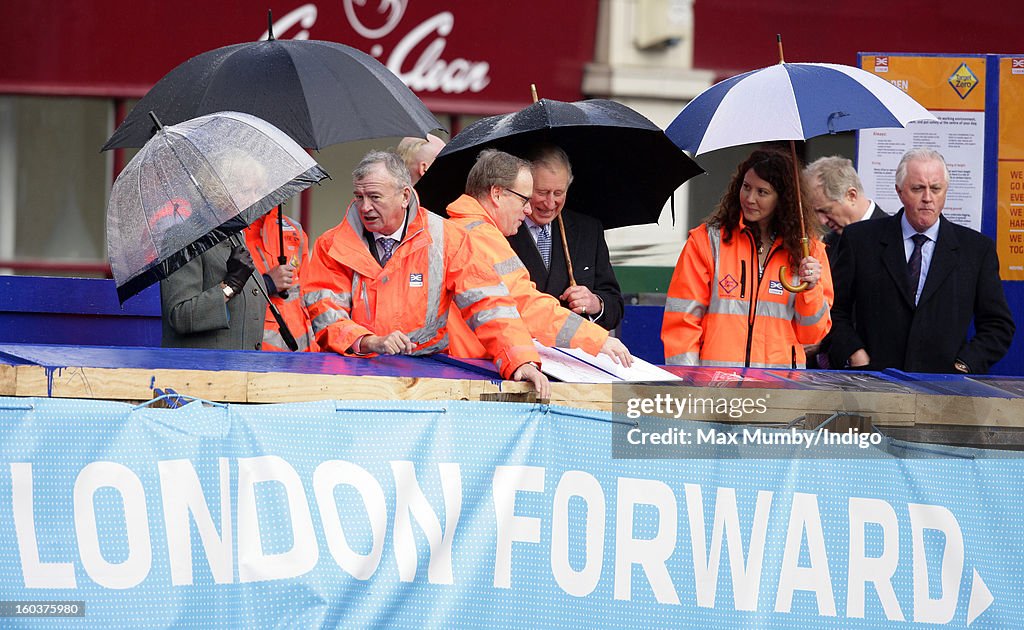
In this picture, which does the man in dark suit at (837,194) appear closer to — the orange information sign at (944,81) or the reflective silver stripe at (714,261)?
the orange information sign at (944,81)

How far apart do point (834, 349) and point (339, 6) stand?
5878mm

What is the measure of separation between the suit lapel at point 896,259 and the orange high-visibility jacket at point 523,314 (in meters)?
2.24

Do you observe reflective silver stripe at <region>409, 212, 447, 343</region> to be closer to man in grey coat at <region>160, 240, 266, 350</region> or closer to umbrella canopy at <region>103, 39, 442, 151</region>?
umbrella canopy at <region>103, 39, 442, 151</region>

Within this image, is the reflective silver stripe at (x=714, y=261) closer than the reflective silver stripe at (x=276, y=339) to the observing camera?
Yes

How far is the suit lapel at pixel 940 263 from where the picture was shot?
6.70m

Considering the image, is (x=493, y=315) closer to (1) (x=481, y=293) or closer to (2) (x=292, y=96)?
(1) (x=481, y=293)

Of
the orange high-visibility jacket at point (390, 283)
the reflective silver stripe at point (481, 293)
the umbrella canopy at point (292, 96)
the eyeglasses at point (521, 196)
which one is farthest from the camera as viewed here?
the umbrella canopy at point (292, 96)

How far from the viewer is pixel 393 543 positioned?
437 cm

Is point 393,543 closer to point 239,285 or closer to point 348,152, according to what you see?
point 239,285

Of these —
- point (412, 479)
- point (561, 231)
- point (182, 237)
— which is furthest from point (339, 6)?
point (412, 479)

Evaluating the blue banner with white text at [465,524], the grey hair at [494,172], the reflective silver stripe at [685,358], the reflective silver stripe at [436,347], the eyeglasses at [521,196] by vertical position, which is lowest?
the blue banner with white text at [465,524]

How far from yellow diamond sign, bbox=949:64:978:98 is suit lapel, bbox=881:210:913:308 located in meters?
1.60

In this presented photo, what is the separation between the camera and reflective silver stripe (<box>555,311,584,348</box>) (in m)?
5.15

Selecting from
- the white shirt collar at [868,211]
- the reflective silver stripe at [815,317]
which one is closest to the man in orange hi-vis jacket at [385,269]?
the reflective silver stripe at [815,317]
